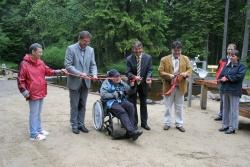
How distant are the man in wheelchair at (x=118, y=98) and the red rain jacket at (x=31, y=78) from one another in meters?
1.13

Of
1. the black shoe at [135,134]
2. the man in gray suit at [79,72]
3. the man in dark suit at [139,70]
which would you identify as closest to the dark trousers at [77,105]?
the man in gray suit at [79,72]

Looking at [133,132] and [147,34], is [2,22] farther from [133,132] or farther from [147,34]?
[133,132]

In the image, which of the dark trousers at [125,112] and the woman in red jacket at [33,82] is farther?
the dark trousers at [125,112]

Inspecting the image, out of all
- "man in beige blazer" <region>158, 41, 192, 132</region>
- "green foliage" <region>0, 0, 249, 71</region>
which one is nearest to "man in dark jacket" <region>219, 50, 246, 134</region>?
"man in beige blazer" <region>158, 41, 192, 132</region>

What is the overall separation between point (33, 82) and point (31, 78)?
0.23 feet

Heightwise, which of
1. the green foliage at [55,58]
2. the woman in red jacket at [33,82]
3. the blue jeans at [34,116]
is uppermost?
the woman in red jacket at [33,82]

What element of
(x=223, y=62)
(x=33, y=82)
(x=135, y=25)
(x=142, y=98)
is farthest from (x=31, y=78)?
(x=135, y=25)

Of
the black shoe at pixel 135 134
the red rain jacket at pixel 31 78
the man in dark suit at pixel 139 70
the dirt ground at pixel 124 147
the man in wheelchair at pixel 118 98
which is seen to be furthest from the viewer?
the man in dark suit at pixel 139 70

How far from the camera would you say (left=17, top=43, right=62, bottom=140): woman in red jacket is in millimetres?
6465

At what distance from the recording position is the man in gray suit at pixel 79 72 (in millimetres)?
7066

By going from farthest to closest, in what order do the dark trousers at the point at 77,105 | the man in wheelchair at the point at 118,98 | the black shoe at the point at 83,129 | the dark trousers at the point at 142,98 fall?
1. the dark trousers at the point at 142,98
2. the black shoe at the point at 83,129
3. the dark trousers at the point at 77,105
4. the man in wheelchair at the point at 118,98

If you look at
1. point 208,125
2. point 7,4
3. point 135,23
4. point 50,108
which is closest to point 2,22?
point 7,4

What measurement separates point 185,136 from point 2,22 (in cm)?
3736

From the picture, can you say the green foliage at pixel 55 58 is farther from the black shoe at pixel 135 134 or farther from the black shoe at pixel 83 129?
the black shoe at pixel 135 134
